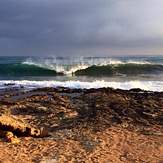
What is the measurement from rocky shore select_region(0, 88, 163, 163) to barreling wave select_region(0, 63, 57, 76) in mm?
22567

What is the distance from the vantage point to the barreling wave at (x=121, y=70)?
34.4m

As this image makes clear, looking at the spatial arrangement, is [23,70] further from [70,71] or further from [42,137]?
[42,137]

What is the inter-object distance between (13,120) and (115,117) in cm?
263

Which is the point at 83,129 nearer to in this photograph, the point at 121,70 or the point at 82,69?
the point at 82,69

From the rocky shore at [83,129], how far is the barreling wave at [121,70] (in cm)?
2135

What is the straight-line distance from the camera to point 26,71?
122 ft

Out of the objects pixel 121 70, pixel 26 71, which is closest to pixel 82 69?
pixel 121 70

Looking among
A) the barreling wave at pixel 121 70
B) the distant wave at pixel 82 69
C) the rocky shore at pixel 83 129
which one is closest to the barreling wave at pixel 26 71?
the distant wave at pixel 82 69

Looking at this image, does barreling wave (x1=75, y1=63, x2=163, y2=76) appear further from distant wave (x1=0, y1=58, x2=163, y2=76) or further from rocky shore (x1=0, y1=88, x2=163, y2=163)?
rocky shore (x1=0, y1=88, x2=163, y2=163)

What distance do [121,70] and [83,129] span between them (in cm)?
2763

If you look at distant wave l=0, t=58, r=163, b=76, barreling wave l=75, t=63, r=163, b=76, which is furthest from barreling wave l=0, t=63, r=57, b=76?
barreling wave l=75, t=63, r=163, b=76

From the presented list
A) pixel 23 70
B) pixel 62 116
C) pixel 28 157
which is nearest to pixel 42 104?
pixel 62 116

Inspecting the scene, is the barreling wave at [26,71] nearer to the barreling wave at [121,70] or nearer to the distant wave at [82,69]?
the distant wave at [82,69]

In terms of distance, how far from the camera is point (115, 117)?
10258 mm
